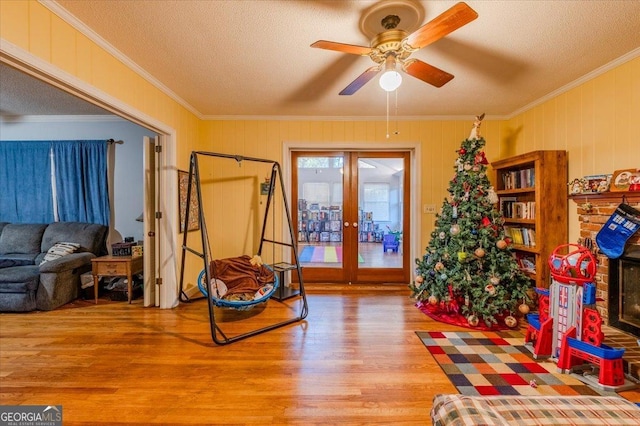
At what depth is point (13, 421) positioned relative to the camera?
170 centimetres

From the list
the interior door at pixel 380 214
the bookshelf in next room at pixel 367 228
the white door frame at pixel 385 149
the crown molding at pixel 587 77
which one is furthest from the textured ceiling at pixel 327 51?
the bookshelf in next room at pixel 367 228

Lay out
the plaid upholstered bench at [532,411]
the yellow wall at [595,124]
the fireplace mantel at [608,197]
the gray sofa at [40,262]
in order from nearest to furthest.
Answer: the plaid upholstered bench at [532,411]
the fireplace mantel at [608,197]
the yellow wall at [595,124]
the gray sofa at [40,262]

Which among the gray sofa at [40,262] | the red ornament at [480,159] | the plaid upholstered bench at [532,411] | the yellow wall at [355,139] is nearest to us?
the plaid upholstered bench at [532,411]

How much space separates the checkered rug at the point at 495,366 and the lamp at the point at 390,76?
2.10 meters

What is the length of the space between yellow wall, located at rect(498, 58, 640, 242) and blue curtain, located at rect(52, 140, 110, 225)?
5.95 meters

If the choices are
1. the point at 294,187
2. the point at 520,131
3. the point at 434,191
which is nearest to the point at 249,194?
the point at 294,187

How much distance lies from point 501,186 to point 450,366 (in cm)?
267

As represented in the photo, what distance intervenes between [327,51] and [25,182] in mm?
4863

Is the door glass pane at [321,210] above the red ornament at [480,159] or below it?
below

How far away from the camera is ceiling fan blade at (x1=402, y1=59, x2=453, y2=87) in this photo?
6.77ft

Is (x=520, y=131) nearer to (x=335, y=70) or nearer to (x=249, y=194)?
(x=335, y=70)

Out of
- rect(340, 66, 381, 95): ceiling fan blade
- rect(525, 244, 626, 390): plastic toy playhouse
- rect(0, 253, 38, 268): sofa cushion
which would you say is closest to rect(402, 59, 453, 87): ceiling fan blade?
rect(340, 66, 381, 95): ceiling fan blade

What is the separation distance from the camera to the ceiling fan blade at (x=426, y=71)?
6.77 ft

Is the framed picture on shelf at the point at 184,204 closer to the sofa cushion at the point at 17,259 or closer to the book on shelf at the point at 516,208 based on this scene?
the sofa cushion at the point at 17,259
